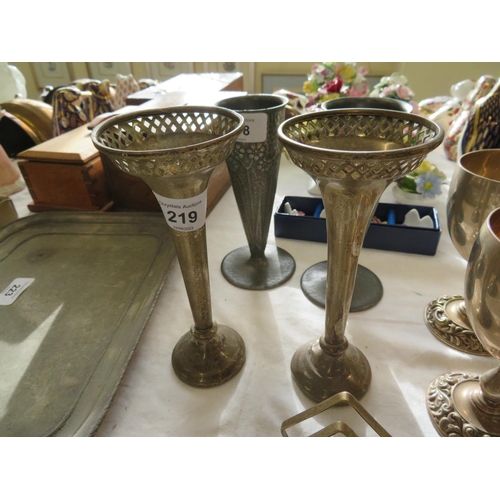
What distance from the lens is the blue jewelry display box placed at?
0.79 meters

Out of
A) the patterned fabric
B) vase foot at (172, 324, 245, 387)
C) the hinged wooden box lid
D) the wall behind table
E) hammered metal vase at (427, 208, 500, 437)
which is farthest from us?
the wall behind table

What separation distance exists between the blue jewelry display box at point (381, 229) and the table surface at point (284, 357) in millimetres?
23

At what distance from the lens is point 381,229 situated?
804 millimetres

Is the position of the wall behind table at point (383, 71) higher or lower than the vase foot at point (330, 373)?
higher

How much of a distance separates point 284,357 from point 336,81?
2.37ft

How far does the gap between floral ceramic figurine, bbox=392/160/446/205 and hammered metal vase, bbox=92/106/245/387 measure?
2.00ft

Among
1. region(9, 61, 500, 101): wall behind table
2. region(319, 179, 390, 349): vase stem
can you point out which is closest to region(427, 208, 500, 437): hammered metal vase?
region(319, 179, 390, 349): vase stem

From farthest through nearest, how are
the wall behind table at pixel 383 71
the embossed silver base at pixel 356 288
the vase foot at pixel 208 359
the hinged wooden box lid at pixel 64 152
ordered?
the wall behind table at pixel 383 71, the hinged wooden box lid at pixel 64 152, the embossed silver base at pixel 356 288, the vase foot at pixel 208 359

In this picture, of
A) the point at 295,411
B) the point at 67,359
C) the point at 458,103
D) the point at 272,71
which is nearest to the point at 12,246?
the point at 67,359

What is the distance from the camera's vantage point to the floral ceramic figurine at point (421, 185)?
0.91 meters

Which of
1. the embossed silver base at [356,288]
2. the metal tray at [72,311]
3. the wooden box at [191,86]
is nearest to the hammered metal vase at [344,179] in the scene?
the embossed silver base at [356,288]

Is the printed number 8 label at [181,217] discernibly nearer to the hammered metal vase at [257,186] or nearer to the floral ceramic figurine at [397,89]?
the hammered metal vase at [257,186]

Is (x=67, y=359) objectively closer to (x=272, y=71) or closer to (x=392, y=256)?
(x=392, y=256)

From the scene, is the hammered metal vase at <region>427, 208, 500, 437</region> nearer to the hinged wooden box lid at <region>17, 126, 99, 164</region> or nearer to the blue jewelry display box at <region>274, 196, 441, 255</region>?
Answer: the blue jewelry display box at <region>274, 196, 441, 255</region>
